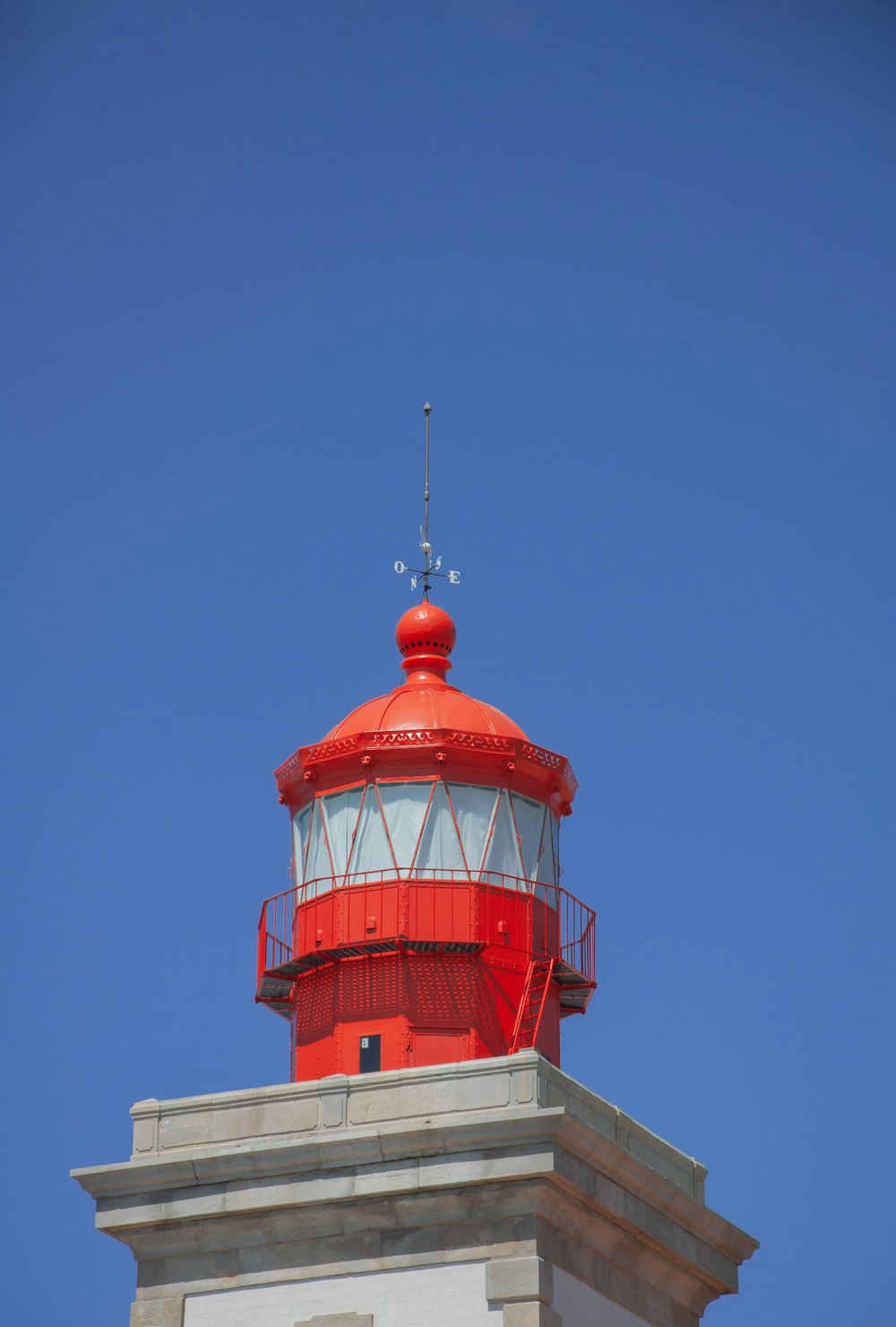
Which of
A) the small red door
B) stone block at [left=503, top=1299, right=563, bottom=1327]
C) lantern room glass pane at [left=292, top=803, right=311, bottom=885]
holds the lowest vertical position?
stone block at [left=503, top=1299, right=563, bottom=1327]

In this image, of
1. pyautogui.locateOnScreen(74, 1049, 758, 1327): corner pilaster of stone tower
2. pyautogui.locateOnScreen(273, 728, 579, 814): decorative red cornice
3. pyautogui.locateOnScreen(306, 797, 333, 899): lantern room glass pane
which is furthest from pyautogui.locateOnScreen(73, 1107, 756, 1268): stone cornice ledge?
pyautogui.locateOnScreen(273, 728, 579, 814): decorative red cornice

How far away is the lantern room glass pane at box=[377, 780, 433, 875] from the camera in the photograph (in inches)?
1057

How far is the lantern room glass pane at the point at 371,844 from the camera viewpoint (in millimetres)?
26875

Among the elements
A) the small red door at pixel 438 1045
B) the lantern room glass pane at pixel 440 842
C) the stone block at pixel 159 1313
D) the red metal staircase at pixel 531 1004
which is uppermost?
the lantern room glass pane at pixel 440 842

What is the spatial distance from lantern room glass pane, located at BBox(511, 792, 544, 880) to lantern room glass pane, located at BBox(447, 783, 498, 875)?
0.34 meters

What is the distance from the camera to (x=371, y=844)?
27.0 m

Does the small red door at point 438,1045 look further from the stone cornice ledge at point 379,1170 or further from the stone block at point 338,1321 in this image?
the stone block at point 338,1321

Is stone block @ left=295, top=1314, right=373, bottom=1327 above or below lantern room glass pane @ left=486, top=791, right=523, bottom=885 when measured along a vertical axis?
below

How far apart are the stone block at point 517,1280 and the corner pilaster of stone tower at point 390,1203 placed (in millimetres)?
16

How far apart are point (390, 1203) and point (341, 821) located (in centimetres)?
493

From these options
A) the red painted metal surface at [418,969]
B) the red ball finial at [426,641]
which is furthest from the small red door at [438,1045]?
the red ball finial at [426,641]

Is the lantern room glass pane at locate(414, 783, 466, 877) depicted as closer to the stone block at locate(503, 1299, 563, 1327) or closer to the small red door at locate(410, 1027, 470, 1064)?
the small red door at locate(410, 1027, 470, 1064)

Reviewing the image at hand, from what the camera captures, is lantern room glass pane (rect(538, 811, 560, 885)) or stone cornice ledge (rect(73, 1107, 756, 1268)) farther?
lantern room glass pane (rect(538, 811, 560, 885))

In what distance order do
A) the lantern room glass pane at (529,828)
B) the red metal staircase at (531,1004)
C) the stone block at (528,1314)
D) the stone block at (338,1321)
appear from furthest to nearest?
the lantern room glass pane at (529,828), the red metal staircase at (531,1004), the stone block at (338,1321), the stone block at (528,1314)
